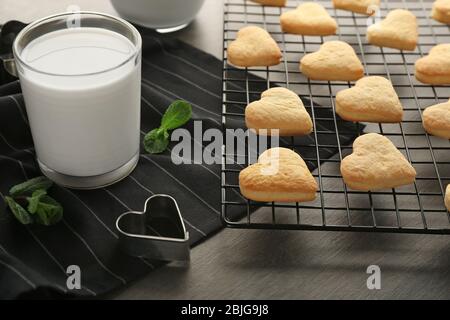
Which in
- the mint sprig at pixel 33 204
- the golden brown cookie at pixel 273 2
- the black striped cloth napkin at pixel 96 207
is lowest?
the black striped cloth napkin at pixel 96 207

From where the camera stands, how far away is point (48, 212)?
98 cm

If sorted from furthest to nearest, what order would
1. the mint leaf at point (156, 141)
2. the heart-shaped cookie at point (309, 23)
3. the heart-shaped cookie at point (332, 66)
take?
the heart-shaped cookie at point (309, 23)
the heart-shaped cookie at point (332, 66)
the mint leaf at point (156, 141)

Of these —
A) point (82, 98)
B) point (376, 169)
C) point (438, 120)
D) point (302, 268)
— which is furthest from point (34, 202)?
point (438, 120)

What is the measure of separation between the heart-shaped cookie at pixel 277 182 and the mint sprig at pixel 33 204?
0.28 m

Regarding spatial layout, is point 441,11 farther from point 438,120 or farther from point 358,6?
point 438,120

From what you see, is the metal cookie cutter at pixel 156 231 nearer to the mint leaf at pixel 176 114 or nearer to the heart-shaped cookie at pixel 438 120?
the mint leaf at pixel 176 114

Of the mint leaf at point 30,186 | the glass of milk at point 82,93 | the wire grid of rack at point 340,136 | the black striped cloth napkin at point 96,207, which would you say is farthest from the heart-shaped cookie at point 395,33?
the mint leaf at point 30,186

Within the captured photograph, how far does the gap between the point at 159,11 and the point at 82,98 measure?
19.8 inches

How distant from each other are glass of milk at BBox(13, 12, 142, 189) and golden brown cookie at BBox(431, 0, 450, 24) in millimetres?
768

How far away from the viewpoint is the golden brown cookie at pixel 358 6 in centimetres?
145

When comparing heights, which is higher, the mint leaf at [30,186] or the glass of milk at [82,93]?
the glass of milk at [82,93]

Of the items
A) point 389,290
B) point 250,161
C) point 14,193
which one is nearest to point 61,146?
point 14,193

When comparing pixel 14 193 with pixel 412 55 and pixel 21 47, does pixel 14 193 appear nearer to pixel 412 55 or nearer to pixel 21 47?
pixel 21 47

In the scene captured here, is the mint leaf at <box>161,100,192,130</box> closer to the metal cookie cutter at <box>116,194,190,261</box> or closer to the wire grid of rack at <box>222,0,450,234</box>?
the wire grid of rack at <box>222,0,450,234</box>
